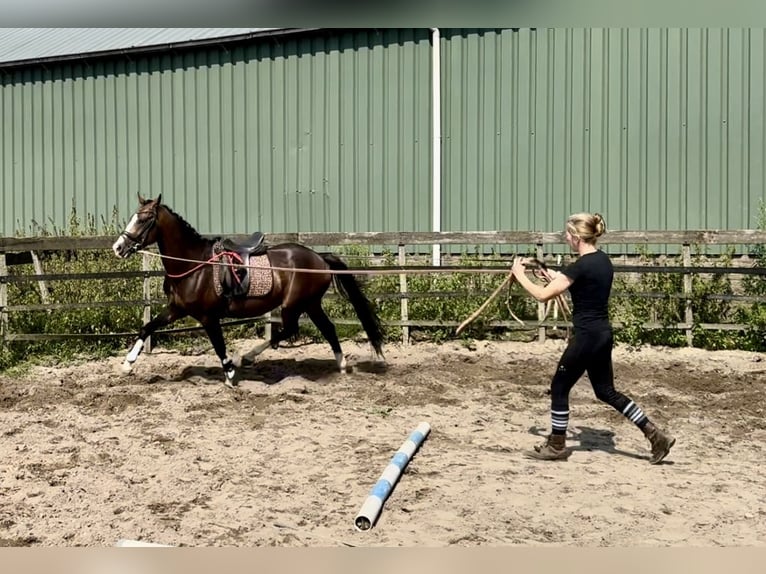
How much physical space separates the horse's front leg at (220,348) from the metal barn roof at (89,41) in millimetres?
5381

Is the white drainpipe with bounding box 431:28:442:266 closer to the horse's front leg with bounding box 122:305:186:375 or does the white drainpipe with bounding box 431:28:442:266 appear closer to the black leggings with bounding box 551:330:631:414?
the horse's front leg with bounding box 122:305:186:375

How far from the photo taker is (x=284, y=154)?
12.7m

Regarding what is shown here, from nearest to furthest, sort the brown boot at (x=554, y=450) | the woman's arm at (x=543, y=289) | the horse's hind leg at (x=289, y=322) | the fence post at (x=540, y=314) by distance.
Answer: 1. the woman's arm at (x=543, y=289)
2. the brown boot at (x=554, y=450)
3. the horse's hind leg at (x=289, y=322)
4. the fence post at (x=540, y=314)

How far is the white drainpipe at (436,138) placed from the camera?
38.8 feet

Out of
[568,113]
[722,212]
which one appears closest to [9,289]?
[568,113]

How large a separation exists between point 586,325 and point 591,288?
246 mm

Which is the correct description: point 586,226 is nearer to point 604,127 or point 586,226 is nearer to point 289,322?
point 289,322

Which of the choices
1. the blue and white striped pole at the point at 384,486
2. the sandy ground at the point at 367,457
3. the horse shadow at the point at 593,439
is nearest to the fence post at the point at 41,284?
the sandy ground at the point at 367,457

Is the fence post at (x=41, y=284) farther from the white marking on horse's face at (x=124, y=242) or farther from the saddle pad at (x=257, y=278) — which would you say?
the saddle pad at (x=257, y=278)

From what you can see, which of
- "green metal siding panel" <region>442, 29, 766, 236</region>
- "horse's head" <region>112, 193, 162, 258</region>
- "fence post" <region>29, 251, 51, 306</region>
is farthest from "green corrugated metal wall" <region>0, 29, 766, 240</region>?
"horse's head" <region>112, 193, 162, 258</region>

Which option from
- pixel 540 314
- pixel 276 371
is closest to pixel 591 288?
pixel 276 371

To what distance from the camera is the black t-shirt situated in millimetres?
5156

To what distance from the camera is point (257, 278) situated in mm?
8344

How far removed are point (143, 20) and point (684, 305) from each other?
32.7ft
